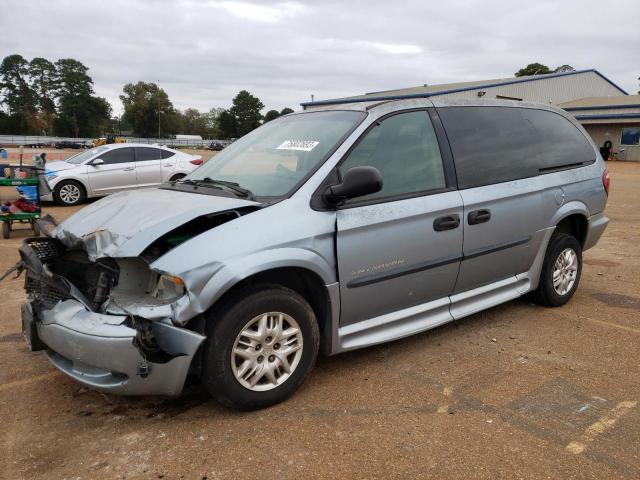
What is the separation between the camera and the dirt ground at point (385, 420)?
8.42 feet

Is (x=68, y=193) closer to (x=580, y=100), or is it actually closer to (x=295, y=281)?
(x=295, y=281)

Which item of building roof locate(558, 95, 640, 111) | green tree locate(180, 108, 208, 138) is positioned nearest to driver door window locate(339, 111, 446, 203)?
building roof locate(558, 95, 640, 111)

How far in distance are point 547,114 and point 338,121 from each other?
2279mm

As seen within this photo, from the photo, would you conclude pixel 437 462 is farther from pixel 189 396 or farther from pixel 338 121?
pixel 338 121

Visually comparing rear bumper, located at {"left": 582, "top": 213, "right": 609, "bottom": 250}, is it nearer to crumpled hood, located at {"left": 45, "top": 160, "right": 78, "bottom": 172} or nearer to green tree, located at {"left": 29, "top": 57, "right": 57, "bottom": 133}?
crumpled hood, located at {"left": 45, "top": 160, "right": 78, "bottom": 172}

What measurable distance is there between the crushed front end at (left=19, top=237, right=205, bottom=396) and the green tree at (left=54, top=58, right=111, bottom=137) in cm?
10079

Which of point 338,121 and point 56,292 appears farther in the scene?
point 338,121

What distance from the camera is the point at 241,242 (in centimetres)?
290

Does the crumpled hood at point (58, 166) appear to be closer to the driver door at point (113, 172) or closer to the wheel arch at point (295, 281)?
the driver door at point (113, 172)

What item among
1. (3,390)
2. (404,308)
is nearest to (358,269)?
(404,308)

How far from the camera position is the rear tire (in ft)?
15.2

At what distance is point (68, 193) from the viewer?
12320mm

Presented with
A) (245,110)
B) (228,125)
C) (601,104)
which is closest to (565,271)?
(601,104)

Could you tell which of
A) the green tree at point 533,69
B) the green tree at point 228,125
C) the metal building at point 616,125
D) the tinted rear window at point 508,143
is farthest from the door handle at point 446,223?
the green tree at point 228,125
